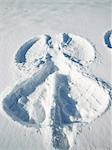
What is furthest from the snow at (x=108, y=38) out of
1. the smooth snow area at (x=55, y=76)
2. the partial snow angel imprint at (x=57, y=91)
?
the partial snow angel imprint at (x=57, y=91)

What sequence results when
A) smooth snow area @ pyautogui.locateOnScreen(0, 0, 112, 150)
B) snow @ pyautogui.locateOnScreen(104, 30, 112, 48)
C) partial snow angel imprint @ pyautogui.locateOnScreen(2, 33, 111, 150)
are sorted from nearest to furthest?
smooth snow area @ pyautogui.locateOnScreen(0, 0, 112, 150) < partial snow angel imprint @ pyautogui.locateOnScreen(2, 33, 111, 150) < snow @ pyautogui.locateOnScreen(104, 30, 112, 48)

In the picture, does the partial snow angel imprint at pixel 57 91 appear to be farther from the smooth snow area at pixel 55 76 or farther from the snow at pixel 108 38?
the snow at pixel 108 38

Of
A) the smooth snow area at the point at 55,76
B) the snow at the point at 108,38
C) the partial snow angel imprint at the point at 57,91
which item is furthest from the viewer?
the snow at the point at 108,38

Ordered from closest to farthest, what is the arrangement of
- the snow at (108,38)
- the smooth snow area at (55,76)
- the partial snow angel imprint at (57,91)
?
1. the smooth snow area at (55,76)
2. the partial snow angel imprint at (57,91)
3. the snow at (108,38)

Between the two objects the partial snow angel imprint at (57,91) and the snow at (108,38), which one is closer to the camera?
the partial snow angel imprint at (57,91)

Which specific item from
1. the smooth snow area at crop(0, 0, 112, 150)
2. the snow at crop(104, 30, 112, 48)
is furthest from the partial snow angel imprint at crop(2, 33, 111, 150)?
the snow at crop(104, 30, 112, 48)

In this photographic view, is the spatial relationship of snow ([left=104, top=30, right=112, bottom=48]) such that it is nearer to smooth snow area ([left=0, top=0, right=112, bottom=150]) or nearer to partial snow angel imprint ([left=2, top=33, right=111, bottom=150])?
smooth snow area ([left=0, top=0, right=112, bottom=150])

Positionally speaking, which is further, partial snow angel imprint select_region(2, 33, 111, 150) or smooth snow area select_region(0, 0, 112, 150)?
partial snow angel imprint select_region(2, 33, 111, 150)

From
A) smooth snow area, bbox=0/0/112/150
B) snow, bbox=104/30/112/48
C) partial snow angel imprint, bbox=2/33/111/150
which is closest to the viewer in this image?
→ smooth snow area, bbox=0/0/112/150

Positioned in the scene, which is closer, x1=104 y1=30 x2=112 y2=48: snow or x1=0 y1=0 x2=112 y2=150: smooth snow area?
x1=0 y1=0 x2=112 y2=150: smooth snow area

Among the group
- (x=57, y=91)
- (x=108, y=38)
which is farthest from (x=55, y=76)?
(x=108, y=38)
